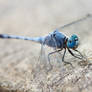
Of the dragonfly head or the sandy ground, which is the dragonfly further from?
the sandy ground

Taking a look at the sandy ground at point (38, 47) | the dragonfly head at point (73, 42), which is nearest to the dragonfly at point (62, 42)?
the dragonfly head at point (73, 42)

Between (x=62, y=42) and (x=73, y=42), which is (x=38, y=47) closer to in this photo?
(x=62, y=42)

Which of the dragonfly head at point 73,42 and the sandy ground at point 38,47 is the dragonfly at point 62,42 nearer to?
the dragonfly head at point 73,42

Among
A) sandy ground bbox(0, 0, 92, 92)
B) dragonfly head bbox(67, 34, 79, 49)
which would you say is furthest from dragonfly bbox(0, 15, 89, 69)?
sandy ground bbox(0, 0, 92, 92)

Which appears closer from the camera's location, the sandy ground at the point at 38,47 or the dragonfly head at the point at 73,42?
the sandy ground at the point at 38,47

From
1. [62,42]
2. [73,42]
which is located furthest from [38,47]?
[73,42]

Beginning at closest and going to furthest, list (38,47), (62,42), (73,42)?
(73,42) < (62,42) < (38,47)

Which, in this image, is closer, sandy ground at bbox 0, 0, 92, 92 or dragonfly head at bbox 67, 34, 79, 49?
sandy ground at bbox 0, 0, 92, 92

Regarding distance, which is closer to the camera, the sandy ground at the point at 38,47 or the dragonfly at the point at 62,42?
the sandy ground at the point at 38,47

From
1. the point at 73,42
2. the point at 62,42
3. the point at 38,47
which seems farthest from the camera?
the point at 38,47
